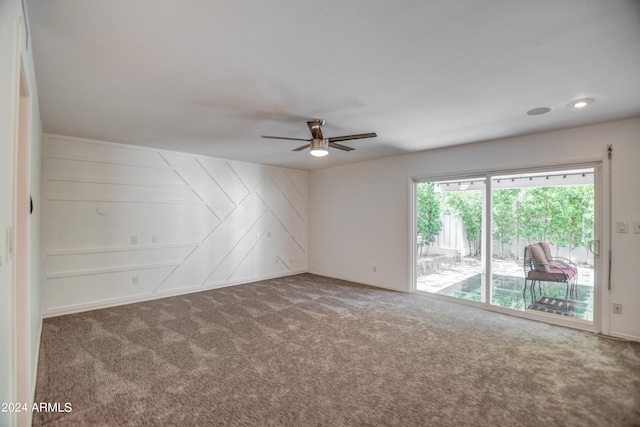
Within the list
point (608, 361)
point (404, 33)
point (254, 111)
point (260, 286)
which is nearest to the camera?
point (404, 33)

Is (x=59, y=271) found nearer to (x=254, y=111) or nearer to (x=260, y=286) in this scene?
(x=260, y=286)

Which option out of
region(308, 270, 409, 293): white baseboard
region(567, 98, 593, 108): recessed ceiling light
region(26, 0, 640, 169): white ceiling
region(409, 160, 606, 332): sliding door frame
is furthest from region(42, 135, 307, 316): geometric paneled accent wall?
region(567, 98, 593, 108): recessed ceiling light

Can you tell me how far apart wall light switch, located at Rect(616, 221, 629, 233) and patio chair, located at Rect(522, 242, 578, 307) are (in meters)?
0.69

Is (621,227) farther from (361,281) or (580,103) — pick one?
(361,281)

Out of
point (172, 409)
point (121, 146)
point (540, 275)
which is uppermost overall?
point (121, 146)

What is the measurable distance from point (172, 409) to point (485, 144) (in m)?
4.86

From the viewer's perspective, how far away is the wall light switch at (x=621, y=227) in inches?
134

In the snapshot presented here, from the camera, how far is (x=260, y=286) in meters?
5.76

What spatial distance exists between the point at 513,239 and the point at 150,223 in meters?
5.63

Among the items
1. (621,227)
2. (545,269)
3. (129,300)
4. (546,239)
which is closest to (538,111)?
(621,227)

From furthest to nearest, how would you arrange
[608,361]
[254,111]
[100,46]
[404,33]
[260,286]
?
[260,286]
[254,111]
[608,361]
[100,46]
[404,33]

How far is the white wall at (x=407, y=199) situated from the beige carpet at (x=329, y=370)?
105 centimetres

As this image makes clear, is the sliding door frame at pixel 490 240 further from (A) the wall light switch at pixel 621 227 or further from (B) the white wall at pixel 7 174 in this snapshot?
(B) the white wall at pixel 7 174

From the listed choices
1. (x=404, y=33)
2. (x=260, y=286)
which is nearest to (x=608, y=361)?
(x=404, y=33)
